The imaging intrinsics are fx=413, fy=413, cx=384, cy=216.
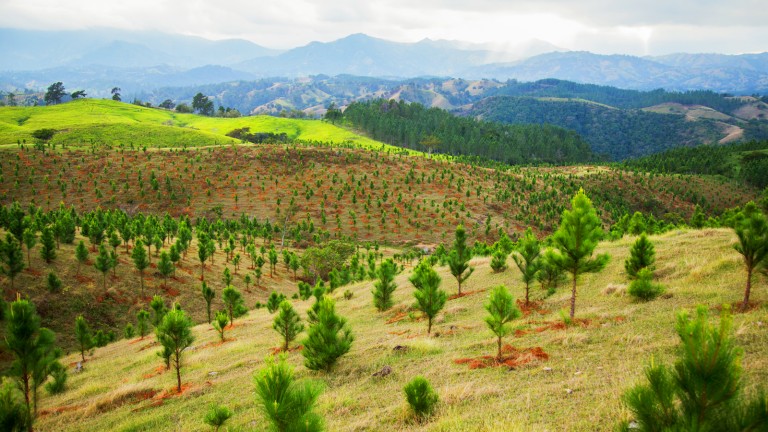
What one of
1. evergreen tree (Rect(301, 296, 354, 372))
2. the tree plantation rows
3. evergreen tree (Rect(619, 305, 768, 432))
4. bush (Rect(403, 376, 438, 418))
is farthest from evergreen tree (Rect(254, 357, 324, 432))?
evergreen tree (Rect(301, 296, 354, 372))

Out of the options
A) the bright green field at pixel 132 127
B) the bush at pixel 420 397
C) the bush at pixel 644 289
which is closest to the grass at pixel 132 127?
the bright green field at pixel 132 127

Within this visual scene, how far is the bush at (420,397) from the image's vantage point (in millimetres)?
9102

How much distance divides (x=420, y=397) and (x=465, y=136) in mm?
159825

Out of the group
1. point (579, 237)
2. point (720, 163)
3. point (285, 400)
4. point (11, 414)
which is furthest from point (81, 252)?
point (720, 163)

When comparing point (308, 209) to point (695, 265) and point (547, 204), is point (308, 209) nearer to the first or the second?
point (547, 204)

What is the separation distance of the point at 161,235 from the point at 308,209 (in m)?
31.1

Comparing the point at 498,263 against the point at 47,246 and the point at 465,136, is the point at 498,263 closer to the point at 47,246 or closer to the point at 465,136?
the point at 47,246

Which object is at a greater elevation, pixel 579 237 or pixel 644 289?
pixel 579 237

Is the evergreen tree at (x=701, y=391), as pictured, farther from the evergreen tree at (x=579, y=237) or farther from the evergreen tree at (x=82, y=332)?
the evergreen tree at (x=82, y=332)

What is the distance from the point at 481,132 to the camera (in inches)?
6772

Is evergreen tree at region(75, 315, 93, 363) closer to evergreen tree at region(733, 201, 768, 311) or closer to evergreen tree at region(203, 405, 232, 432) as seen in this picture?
evergreen tree at region(203, 405, 232, 432)

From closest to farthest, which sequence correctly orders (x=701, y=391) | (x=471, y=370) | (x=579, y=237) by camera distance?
1. (x=701, y=391)
2. (x=471, y=370)
3. (x=579, y=237)

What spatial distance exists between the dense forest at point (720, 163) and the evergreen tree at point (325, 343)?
136640 millimetres

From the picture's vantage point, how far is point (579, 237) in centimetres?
1434
